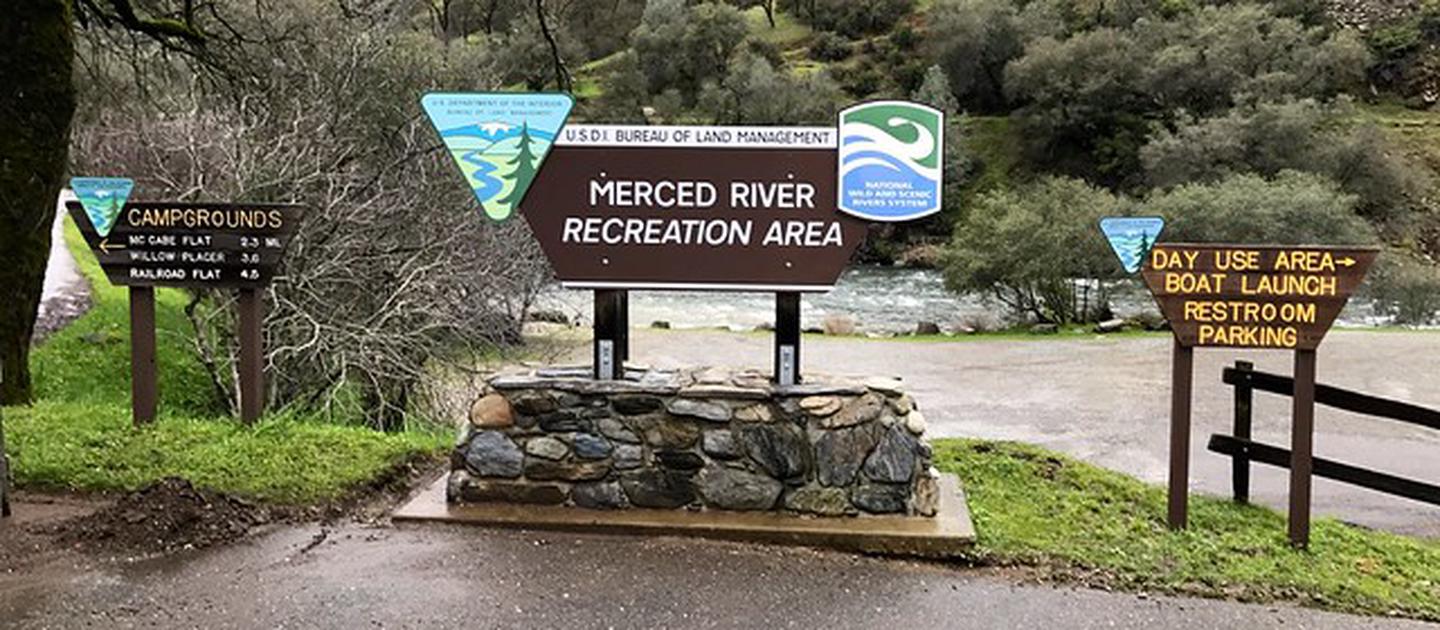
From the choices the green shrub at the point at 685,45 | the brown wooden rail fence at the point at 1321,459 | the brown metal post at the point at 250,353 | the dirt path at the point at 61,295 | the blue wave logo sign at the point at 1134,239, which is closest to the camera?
the blue wave logo sign at the point at 1134,239

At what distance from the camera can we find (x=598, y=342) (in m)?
6.16

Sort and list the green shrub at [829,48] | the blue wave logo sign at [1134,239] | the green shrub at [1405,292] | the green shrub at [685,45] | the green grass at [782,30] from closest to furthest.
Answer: the blue wave logo sign at [1134,239] → the green shrub at [1405,292] → the green shrub at [685,45] → the green shrub at [829,48] → the green grass at [782,30]

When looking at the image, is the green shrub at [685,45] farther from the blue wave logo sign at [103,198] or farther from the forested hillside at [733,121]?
the blue wave logo sign at [103,198]

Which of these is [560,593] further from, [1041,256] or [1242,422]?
[1041,256]

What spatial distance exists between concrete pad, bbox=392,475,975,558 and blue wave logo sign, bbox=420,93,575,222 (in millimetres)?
→ 1586

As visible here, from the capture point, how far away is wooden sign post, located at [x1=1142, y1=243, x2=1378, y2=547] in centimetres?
594

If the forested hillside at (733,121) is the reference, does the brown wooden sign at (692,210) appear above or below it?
below

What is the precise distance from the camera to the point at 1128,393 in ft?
45.5

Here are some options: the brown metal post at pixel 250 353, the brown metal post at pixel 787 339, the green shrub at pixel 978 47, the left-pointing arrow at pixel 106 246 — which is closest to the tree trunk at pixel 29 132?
the left-pointing arrow at pixel 106 246

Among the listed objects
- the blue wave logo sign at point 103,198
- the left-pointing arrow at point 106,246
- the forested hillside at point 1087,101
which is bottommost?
the left-pointing arrow at point 106,246

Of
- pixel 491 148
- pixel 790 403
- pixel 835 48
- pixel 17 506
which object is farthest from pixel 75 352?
pixel 835 48

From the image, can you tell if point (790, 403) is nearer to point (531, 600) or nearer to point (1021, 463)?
point (531, 600)

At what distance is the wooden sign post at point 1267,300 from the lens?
5.94 m

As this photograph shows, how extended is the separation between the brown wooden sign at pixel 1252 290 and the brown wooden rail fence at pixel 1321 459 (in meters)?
0.59
